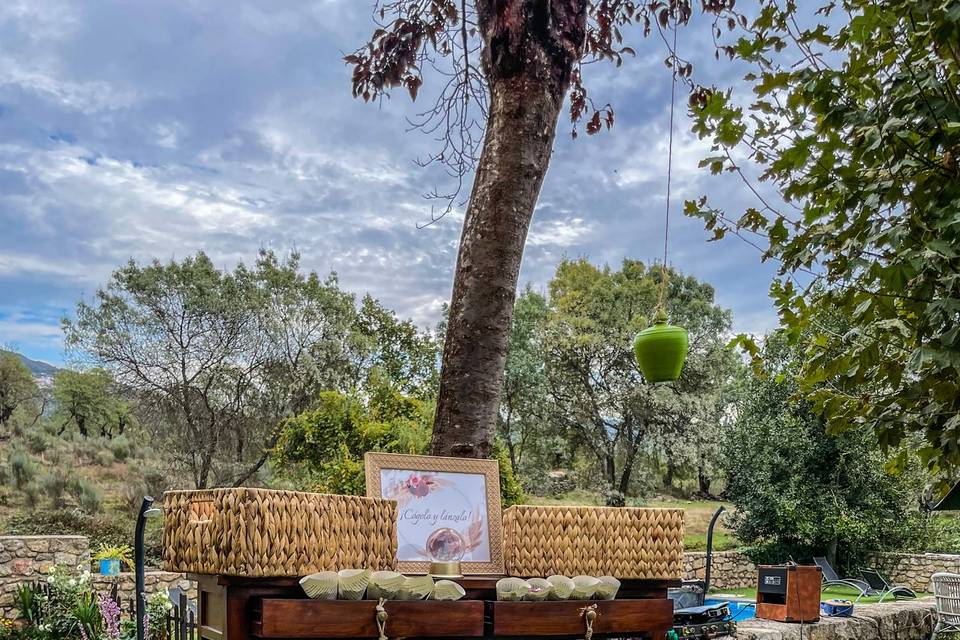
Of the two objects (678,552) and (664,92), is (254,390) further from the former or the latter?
(678,552)

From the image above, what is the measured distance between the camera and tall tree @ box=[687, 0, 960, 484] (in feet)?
6.45

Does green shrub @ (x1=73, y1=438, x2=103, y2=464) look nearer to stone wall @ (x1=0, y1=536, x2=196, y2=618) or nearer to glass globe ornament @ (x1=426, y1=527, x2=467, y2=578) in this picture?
stone wall @ (x1=0, y1=536, x2=196, y2=618)

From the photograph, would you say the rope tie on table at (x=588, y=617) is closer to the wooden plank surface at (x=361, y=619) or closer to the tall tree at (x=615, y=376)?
the wooden plank surface at (x=361, y=619)

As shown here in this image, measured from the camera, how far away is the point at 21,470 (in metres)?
14.0

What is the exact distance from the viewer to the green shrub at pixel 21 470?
1384 cm

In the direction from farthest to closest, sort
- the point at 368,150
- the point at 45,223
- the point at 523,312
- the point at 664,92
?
1. the point at 523,312
2. the point at 45,223
3. the point at 368,150
4. the point at 664,92

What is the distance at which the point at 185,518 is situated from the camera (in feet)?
4.71

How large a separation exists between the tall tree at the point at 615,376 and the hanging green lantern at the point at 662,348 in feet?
44.1

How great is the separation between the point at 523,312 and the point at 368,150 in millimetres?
7730

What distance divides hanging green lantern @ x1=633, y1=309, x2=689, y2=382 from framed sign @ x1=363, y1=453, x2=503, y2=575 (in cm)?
103

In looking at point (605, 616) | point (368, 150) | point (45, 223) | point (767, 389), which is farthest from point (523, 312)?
point (605, 616)

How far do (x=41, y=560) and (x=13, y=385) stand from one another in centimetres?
1059

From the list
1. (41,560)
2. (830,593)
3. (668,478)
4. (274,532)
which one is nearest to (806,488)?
(830,593)

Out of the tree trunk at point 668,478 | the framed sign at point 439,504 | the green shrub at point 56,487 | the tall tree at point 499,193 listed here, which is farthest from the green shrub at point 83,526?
the framed sign at point 439,504
